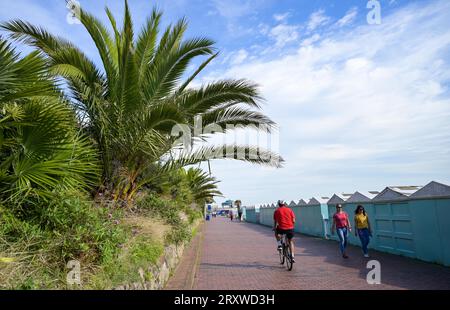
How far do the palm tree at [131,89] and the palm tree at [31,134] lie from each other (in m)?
2.09

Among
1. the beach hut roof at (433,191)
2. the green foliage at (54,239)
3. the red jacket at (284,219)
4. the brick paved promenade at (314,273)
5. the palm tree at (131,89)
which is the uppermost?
the palm tree at (131,89)

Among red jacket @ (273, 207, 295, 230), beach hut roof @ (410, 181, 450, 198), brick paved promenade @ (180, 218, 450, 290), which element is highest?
beach hut roof @ (410, 181, 450, 198)

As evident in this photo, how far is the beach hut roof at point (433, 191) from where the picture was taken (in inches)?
325

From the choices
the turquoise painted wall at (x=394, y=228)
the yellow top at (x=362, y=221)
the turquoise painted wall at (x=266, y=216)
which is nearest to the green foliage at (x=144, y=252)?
the yellow top at (x=362, y=221)

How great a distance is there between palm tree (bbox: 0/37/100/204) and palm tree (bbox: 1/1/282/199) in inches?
82.5

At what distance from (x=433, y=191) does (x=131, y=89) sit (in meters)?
7.54

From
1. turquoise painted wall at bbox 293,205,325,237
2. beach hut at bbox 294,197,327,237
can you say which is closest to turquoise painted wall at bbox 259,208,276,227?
turquoise painted wall at bbox 293,205,325,237

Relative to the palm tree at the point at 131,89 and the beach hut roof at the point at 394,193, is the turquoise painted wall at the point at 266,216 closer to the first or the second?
the beach hut roof at the point at 394,193

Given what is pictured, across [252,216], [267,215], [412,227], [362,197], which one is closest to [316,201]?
[362,197]

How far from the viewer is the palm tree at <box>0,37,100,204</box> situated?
5207 millimetres

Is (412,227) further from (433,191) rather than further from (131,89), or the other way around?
(131,89)

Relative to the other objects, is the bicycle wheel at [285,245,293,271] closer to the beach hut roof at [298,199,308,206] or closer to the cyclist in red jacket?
the cyclist in red jacket

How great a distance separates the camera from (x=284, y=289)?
252 inches
